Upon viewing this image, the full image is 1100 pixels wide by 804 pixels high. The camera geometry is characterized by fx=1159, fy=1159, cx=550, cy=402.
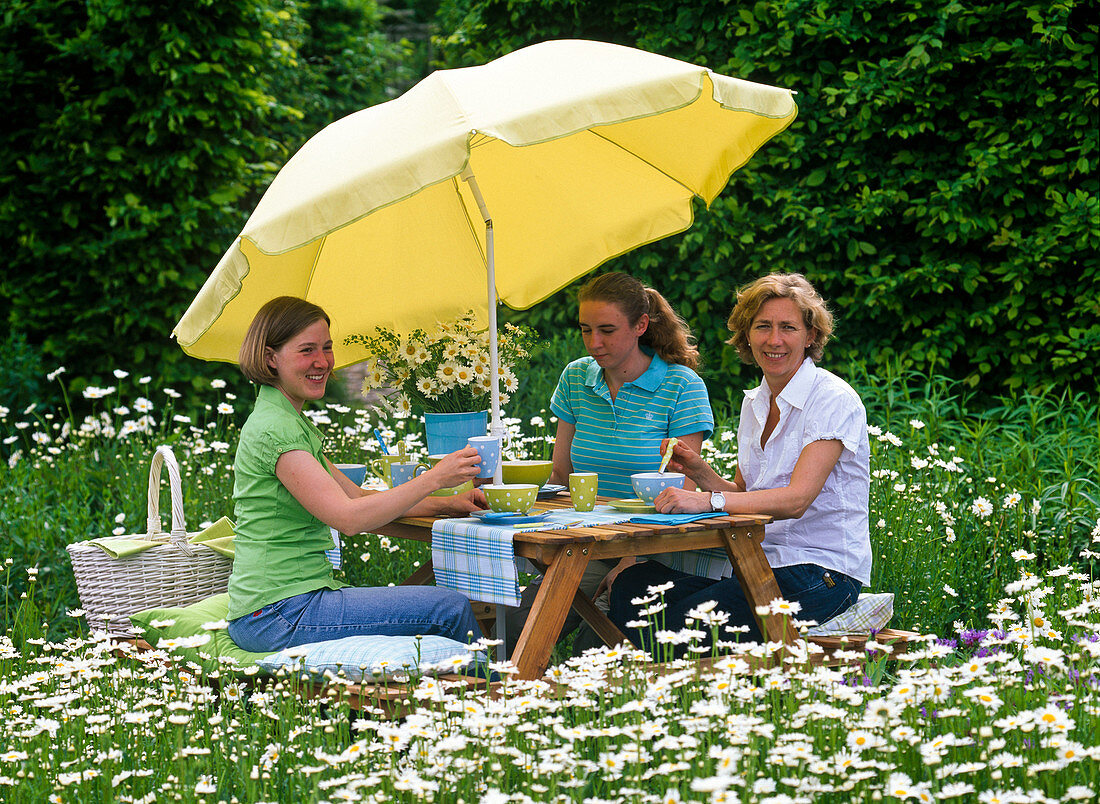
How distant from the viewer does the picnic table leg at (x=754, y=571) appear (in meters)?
3.41

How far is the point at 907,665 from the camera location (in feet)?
12.7

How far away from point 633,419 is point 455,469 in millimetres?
1075

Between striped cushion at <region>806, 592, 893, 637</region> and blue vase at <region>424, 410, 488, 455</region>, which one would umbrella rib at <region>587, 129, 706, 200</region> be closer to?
blue vase at <region>424, 410, 488, 455</region>

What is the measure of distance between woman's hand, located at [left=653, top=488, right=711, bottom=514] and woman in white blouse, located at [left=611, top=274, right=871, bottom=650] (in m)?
0.01

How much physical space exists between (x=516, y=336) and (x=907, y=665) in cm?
171

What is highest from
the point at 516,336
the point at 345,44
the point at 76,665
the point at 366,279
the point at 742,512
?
the point at 345,44

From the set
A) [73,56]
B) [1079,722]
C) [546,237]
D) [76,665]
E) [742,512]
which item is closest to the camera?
[1079,722]

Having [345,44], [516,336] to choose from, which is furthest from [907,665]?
[345,44]

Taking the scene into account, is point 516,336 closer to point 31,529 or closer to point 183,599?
point 183,599

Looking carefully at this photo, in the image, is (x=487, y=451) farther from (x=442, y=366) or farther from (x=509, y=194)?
(x=509, y=194)

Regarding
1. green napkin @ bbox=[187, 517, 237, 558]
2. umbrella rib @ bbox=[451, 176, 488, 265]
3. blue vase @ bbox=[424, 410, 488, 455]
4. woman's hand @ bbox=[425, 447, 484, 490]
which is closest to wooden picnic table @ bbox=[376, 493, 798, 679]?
woman's hand @ bbox=[425, 447, 484, 490]

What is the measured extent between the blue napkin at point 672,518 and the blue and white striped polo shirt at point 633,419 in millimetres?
745

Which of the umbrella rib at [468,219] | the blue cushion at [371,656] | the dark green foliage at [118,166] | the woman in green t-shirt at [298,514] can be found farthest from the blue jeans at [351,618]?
the dark green foliage at [118,166]

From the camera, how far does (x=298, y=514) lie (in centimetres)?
362
